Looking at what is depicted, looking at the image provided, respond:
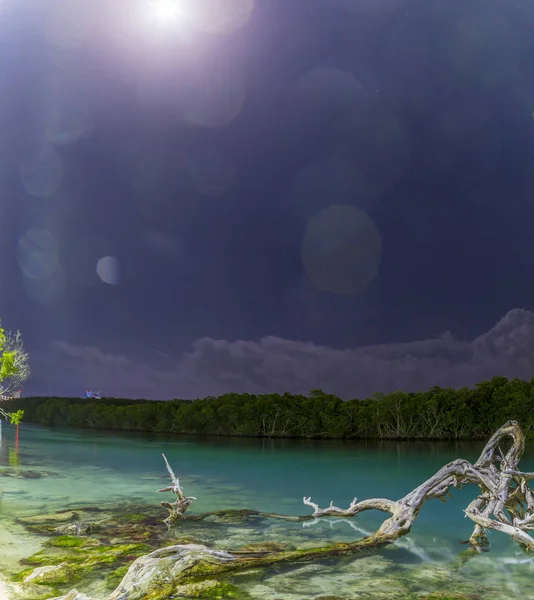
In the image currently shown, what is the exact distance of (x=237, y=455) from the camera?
3578 centimetres

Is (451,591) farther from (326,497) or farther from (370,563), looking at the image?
(326,497)

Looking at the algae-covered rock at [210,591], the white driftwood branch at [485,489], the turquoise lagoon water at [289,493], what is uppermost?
the white driftwood branch at [485,489]

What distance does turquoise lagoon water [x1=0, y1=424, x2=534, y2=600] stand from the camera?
27.9ft

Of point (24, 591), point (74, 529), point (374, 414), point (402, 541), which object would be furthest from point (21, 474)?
point (374, 414)

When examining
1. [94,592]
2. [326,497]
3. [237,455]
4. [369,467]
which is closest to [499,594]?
[94,592]

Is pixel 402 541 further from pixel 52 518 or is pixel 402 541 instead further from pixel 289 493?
pixel 289 493

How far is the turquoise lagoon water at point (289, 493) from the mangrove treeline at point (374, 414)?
9.80 m

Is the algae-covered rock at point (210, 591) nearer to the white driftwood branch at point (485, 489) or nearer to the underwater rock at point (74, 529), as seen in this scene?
the white driftwood branch at point (485, 489)

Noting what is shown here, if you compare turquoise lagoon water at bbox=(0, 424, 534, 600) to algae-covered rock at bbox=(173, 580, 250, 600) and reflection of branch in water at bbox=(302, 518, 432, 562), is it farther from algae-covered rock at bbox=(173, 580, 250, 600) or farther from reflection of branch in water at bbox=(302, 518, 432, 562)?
algae-covered rock at bbox=(173, 580, 250, 600)

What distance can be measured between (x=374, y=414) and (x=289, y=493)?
35191mm

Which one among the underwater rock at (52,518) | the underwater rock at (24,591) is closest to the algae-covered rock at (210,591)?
the underwater rock at (24,591)

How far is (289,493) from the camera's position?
64.0 ft

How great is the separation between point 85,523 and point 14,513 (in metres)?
2.36

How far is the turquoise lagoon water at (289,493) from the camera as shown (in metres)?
8.49
